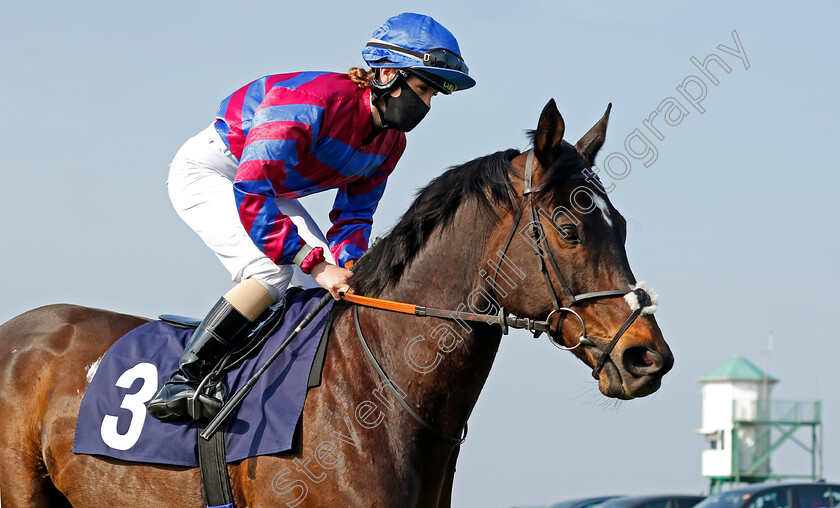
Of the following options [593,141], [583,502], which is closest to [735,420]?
[583,502]

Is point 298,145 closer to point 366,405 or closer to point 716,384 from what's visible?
point 366,405

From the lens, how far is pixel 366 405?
152 inches

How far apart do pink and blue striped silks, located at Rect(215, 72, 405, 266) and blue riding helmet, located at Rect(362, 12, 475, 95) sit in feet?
0.74

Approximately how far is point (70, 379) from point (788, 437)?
33835 mm

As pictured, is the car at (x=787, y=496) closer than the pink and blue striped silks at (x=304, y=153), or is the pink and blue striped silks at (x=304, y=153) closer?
the pink and blue striped silks at (x=304, y=153)

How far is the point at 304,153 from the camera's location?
4.34 meters

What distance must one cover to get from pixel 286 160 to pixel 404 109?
587 millimetres

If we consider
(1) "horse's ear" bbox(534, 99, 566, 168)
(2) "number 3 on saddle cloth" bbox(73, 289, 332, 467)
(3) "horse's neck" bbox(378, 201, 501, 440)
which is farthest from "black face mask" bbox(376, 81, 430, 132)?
(2) "number 3 on saddle cloth" bbox(73, 289, 332, 467)

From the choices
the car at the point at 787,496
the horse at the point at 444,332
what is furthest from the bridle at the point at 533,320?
the car at the point at 787,496

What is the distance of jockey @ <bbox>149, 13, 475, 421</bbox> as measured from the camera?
13.4ft

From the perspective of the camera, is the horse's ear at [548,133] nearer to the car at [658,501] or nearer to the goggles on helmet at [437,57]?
the goggles on helmet at [437,57]

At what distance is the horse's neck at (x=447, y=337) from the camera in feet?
12.7

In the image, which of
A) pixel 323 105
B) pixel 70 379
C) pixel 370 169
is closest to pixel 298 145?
pixel 323 105

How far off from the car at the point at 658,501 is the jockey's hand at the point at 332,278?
1109 centimetres
